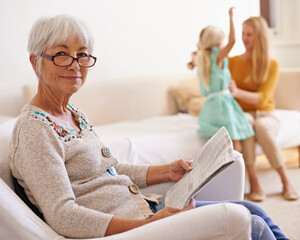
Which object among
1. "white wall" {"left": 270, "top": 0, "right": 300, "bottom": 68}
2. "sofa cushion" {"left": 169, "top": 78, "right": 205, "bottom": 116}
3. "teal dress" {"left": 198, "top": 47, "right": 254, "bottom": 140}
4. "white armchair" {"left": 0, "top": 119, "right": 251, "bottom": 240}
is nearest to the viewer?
"white armchair" {"left": 0, "top": 119, "right": 251, "bottom": 240}

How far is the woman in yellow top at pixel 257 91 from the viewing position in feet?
9.61

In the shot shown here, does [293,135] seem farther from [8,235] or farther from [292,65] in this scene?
[8,235]

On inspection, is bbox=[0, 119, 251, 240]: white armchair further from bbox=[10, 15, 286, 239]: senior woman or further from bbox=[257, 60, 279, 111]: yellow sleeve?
bbox=[257, 60, 279, 111]: yellow sleeve

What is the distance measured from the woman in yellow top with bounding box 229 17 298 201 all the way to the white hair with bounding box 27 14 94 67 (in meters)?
1.84

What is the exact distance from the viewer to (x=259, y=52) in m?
3.10

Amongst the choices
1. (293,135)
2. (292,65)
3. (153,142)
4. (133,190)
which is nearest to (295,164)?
(293,135)

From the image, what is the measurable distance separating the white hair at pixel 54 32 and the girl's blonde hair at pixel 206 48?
1.64 meters

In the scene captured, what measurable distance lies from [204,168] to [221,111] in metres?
1.62

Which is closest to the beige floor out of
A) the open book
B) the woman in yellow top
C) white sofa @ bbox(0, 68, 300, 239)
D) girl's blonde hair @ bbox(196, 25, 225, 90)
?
the woman in yellow top

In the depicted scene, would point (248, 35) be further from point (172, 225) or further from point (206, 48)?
point (172, 225)

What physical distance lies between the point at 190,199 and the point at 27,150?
46cm

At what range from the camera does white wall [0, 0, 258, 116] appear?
3088mm

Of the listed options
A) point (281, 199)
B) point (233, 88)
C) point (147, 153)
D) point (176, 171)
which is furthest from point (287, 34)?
point (176, 171)

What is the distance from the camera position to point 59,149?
1.21 metres
